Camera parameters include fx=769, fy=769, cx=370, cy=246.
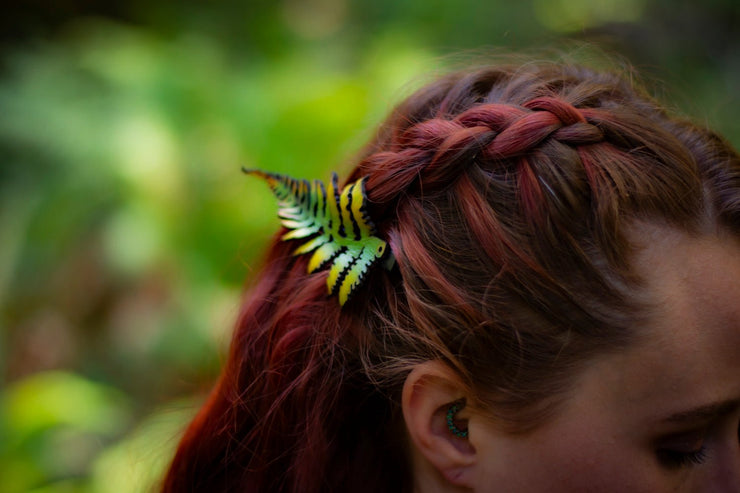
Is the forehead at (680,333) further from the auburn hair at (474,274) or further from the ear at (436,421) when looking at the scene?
the ear at (436,421)

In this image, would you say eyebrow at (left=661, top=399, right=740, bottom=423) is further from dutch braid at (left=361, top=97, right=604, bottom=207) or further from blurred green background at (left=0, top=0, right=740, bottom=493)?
blurred green background at (left=0, top=0, right=740, bottom=493)

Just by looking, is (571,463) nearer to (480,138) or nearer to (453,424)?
(453,424)

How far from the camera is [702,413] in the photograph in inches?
46.4

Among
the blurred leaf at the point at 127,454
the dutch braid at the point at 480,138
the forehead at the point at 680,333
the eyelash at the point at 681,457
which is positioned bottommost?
the eyelash at the point at 681,457

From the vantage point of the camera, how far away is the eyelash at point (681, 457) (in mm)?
1200

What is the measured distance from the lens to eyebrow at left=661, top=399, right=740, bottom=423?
1.17 metres

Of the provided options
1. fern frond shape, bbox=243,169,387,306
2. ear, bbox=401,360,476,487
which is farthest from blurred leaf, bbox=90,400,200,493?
ear, bbox=401,360,476,487

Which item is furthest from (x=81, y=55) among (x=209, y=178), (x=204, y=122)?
(x=209, y=178)

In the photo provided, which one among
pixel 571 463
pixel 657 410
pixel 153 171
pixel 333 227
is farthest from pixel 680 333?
pixel 153 171

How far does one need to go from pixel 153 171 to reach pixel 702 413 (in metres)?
2.52

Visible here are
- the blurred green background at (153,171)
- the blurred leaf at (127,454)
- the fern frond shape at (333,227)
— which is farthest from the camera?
the blurred green background at (153,171)

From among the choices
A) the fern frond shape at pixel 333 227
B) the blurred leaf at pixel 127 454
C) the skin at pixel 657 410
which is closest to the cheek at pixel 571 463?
the skin at pixel 657 410

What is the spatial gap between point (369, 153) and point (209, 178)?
182cm

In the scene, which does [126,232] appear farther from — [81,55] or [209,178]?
[81,55]
